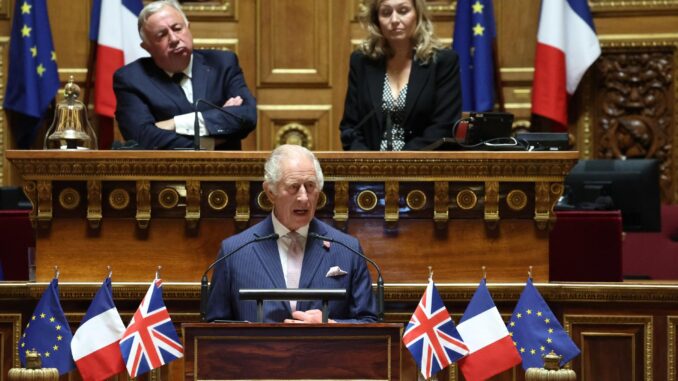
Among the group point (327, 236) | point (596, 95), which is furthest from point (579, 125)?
point (327, 236)

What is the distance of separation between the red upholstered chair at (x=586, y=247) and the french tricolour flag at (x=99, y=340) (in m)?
1.91

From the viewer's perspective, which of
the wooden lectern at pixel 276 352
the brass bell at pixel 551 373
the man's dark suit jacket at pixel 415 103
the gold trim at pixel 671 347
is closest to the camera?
the wooden lectern at pixel 276 352

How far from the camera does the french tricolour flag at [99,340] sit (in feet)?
16.2

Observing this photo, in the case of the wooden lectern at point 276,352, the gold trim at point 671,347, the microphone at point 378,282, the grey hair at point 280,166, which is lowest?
the gold trim at point 671,347

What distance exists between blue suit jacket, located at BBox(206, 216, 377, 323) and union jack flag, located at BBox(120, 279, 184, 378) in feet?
0.77

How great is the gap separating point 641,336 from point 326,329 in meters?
1.84

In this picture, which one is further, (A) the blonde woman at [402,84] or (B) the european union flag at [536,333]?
(A) the blonde woman at [402,84]

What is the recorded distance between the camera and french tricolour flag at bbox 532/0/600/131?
7.80 meters

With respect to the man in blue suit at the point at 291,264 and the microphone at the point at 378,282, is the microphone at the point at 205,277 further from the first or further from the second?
the microphone at the point at 378,282

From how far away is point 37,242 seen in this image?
534 cm

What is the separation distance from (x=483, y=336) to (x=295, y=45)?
355 cm

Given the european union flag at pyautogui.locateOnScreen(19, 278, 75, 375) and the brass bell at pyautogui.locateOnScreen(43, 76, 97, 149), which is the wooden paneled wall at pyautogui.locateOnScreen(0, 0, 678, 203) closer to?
the brass bell at pyautogui.locateOnScreen(43, 76, 97, 149)

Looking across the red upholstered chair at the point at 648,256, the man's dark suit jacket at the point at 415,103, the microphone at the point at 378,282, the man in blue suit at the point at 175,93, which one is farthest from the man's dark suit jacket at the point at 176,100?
the red upholstered chair at the point at 648,256

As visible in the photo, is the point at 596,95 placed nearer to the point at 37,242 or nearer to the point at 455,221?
the point at 455,221
